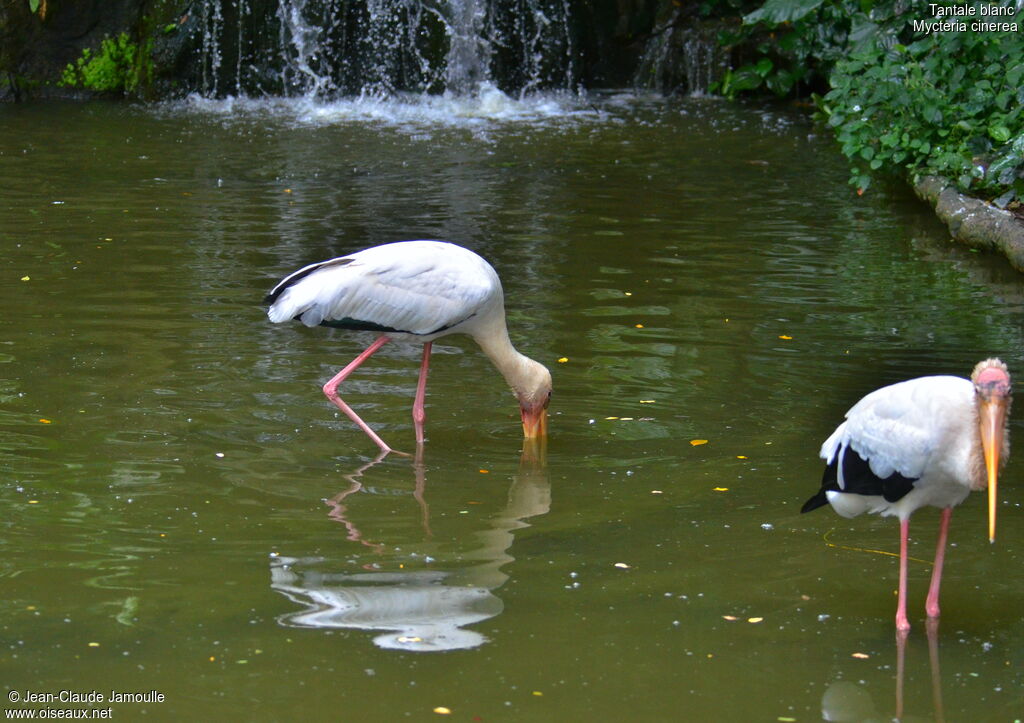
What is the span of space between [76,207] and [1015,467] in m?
6.74

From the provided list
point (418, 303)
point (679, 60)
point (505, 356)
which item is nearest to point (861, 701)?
point (505, 356)

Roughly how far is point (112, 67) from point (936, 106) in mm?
9294

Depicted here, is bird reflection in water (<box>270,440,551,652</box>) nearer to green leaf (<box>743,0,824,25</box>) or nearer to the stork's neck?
the stork's neck

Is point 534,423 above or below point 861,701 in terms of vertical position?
above

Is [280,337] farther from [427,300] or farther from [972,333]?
[972,333]

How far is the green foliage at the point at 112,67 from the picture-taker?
1504 cm

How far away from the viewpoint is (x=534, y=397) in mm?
5582

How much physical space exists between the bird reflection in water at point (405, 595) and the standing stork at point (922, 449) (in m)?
1.02

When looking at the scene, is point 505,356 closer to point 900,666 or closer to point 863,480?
point 863,480

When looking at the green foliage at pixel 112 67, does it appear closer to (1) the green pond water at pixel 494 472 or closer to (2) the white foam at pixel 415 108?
(2) the white foam at pixel 415 108

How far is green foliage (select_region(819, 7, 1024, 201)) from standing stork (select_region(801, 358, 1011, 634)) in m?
5.30

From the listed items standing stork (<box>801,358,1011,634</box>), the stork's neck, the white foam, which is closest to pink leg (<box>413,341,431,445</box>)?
the stork's neck

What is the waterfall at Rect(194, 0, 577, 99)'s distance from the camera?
607 inches

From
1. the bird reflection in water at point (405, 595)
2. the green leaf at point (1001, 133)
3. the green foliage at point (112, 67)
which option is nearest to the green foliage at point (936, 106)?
the green leaf at point (1001, 133)
